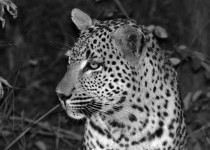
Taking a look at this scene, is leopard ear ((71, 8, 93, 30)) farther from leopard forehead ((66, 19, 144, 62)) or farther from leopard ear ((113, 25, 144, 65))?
leopard ear ((113, 25, 144, 65))

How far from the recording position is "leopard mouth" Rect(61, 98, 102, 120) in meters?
5.06

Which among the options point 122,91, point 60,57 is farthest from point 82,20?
point 60,57

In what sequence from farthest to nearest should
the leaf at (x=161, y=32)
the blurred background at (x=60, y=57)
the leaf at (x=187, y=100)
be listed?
1. the blurred background at (x=60, y=57)
2. the leaf at (x=187, y=100)
3. the leaf at (x=161, y=32)

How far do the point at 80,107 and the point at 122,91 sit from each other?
41 centimetres

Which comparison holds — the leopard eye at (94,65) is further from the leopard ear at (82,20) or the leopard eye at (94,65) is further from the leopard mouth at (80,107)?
the leopard ear at (82,20)

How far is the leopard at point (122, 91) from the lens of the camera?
500cm

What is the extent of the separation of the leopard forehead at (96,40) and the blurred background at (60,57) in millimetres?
1268

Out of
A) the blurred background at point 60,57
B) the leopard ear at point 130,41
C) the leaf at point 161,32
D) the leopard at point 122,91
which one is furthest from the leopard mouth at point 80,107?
the leaf at point 161,32

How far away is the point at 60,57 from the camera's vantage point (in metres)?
9.51

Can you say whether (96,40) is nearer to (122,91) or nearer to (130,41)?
(130,41)

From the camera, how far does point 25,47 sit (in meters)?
9.52

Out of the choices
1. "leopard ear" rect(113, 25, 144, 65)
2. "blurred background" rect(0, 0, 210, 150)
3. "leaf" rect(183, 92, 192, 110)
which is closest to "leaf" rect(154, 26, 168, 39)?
"blurred background" rect(0, 0, 210, 150)

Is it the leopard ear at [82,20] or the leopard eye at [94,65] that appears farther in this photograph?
the leopard ear at [82,20]

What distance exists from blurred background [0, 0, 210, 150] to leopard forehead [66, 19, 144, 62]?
127 cm
